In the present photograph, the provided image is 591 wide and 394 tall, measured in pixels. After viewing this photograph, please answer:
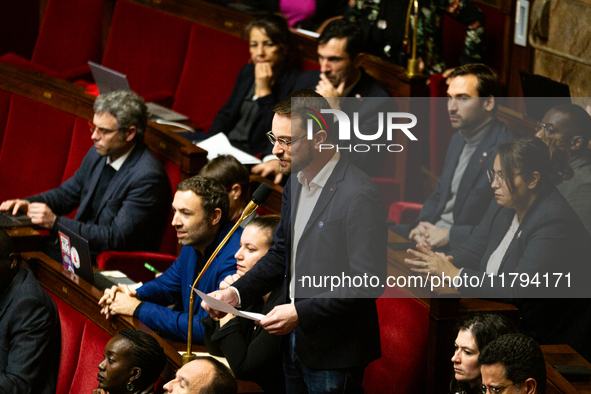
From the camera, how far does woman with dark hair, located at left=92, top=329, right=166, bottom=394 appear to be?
1203 mm

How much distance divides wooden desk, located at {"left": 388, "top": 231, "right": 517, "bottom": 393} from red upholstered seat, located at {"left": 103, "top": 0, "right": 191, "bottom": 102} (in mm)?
1579

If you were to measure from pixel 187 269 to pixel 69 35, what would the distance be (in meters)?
1.77

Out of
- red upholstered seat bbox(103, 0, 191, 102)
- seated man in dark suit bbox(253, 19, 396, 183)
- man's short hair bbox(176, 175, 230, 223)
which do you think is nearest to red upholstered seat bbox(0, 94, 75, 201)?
red upholstered seat bbox(103, 0, 191, 102)

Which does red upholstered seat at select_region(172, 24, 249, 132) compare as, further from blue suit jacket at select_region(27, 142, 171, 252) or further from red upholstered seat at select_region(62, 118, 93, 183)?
blue suit jacket at select_region(27, 142, 171, 252)

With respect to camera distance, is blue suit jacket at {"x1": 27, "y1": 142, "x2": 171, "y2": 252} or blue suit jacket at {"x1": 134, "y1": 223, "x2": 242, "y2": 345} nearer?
blue suit jacket at {"x1": 134, "y1": 223, "x2": 242, "y2": 345}

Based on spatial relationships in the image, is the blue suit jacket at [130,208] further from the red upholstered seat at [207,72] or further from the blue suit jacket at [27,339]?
the red upholstered seat at [207,72]

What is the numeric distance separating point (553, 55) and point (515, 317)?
3.46 feet

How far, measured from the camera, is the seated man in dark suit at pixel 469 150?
155 centimetres

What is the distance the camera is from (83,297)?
56.5 inches

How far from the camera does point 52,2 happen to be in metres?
2.99

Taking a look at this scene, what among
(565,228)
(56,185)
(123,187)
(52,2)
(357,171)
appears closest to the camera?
(357,171)

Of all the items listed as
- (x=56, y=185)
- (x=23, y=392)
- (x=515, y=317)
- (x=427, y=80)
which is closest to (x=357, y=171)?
(x=515, y=317)

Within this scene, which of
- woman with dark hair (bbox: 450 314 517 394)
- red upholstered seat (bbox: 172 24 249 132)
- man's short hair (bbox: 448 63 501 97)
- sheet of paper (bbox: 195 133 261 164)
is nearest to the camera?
woman with dark hair (bbox: 450 314 517 394)

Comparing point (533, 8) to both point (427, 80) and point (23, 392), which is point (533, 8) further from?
point (23, 392)
